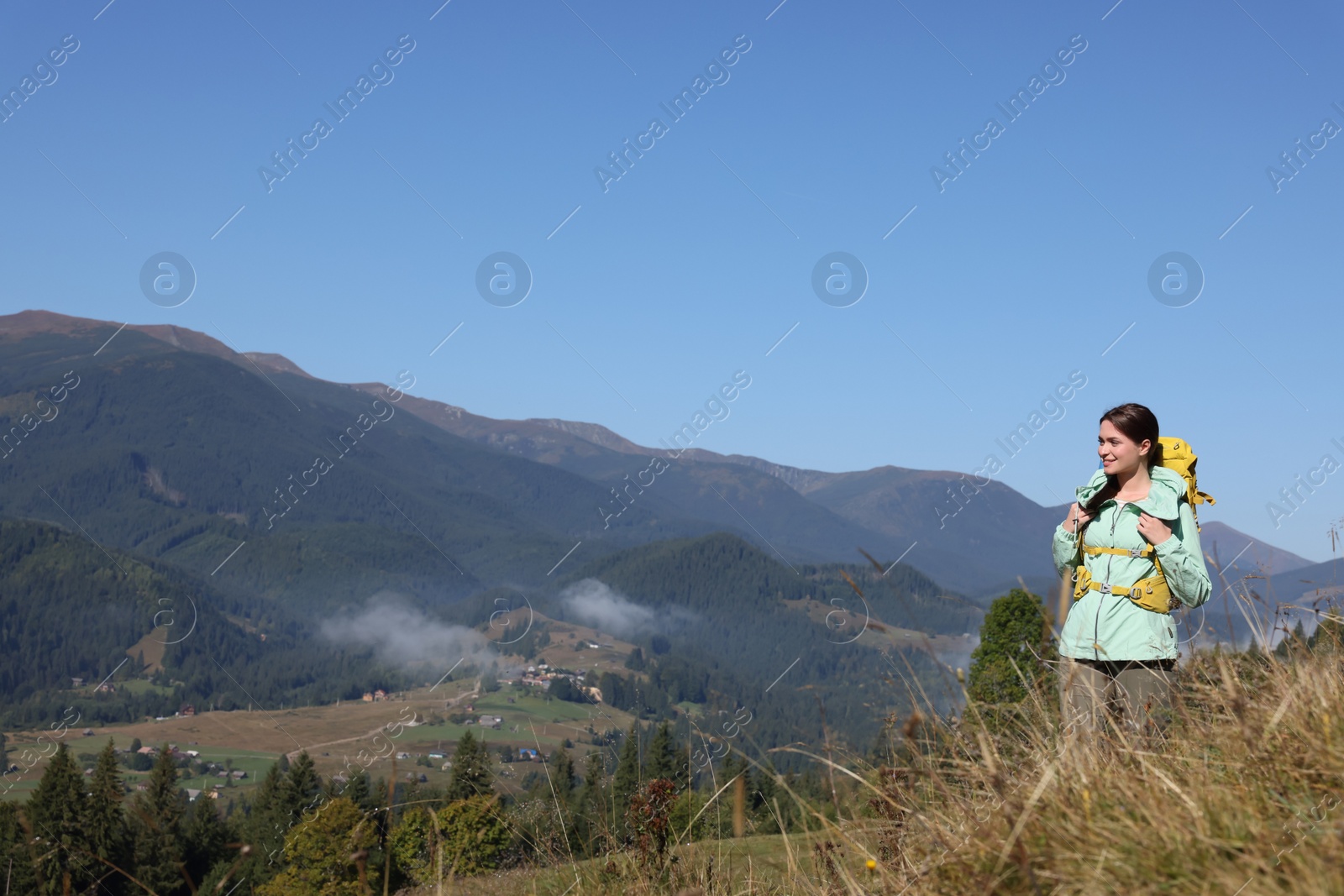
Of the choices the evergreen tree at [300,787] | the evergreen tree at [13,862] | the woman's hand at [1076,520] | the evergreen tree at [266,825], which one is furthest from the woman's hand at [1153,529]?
the evergreen tree at [300,787]

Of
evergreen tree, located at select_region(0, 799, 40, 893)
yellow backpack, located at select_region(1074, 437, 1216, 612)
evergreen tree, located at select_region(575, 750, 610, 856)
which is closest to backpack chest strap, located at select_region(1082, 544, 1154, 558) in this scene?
yellow backpack, located at select_region(1074, 437, 1216, 612)

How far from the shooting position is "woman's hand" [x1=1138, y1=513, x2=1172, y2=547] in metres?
4.55

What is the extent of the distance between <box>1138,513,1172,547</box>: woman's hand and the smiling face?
0.90 ft

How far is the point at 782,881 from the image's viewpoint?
4.31 metres

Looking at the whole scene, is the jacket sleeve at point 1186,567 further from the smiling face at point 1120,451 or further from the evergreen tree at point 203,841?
the evergreen tree at point 203,841

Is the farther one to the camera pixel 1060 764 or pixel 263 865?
pixel 263 865

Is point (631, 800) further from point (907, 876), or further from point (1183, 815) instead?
point (1183, 815)

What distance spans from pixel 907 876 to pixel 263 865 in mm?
58789

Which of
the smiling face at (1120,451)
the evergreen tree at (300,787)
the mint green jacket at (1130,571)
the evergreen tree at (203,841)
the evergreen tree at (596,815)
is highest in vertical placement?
the smiling face at (1120,451)

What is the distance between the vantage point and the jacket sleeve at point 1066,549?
493 centimetres

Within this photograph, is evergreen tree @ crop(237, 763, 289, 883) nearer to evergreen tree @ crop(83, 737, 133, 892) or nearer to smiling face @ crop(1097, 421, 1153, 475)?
evergreen tree @ crop(83, 737, 133, 892)

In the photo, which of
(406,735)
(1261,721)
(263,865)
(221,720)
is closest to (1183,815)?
(1261,721)

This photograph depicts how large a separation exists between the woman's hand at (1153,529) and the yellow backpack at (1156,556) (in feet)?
0.47

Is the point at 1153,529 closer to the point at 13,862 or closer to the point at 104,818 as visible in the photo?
the point at 13,862
